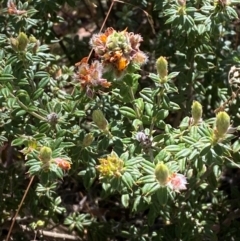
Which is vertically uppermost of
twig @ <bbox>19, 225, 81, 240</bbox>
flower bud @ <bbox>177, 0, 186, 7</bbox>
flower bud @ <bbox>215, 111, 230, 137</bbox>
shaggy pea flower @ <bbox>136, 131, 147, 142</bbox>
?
flower bud @ <bbox>177, 0, 186, 7</bbox>

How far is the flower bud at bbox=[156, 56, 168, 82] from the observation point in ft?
7.84

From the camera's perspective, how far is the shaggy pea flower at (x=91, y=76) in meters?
2.35

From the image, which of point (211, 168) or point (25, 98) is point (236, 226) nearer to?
point (211, 168)

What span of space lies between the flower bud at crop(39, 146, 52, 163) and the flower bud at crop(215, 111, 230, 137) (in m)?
0.68

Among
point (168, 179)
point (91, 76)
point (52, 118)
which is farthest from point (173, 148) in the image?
point (52, 118)

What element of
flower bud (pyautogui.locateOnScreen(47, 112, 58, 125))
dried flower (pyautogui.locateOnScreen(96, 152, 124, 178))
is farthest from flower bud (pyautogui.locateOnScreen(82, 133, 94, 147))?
dried flower (pyautogui.locateOnScreen(96, 152, 124, 178))

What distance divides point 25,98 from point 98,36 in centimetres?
51

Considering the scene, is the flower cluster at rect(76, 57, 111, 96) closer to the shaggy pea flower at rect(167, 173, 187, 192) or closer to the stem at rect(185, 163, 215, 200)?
the shaggy pea flower at rect(167, 173, 187, 192)

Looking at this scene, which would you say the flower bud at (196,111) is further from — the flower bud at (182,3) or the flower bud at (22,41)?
the flower bud at (22,41)

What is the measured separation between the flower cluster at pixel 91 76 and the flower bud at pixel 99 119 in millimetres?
101

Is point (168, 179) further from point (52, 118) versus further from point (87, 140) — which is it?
point (52, 118)

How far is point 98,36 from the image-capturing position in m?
2.31

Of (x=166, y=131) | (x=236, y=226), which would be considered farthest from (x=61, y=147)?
(x=236, y=226)

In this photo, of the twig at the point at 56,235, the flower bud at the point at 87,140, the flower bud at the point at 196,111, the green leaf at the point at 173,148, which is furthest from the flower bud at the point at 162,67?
the twig at the point at 56,235
